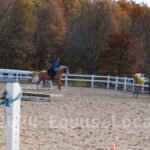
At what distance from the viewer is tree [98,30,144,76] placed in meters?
32.6

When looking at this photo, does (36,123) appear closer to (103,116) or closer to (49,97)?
(103,116)

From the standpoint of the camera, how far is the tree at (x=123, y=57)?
107 ft

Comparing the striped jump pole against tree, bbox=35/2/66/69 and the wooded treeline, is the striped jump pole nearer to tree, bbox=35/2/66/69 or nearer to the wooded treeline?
the wooded treeline

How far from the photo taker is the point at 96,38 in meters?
37.8

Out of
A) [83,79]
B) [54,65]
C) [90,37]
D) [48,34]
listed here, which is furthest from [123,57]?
[54,65]

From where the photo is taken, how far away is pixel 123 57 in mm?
32812

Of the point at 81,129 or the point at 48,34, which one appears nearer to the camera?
the point at 81,129

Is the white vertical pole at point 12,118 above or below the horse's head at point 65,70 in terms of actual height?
below

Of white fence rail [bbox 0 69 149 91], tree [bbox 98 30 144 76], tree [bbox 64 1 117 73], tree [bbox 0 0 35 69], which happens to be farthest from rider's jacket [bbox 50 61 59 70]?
tree [bbox 0 0 35 69]

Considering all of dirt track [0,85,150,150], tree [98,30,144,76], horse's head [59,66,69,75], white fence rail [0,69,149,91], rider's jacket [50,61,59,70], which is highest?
tree [98,30,144,76]

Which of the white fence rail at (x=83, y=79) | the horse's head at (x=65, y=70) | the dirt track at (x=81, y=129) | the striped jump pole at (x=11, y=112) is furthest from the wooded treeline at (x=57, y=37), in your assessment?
the striped jump pole at (x=11, y=112)

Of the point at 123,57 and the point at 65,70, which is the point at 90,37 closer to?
the point at 123,57

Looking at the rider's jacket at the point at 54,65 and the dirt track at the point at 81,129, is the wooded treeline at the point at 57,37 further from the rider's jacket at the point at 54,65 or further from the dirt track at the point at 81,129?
the dirt track at the point at 81,129

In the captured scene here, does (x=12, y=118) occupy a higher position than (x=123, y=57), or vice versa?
(x=123, y=57)
